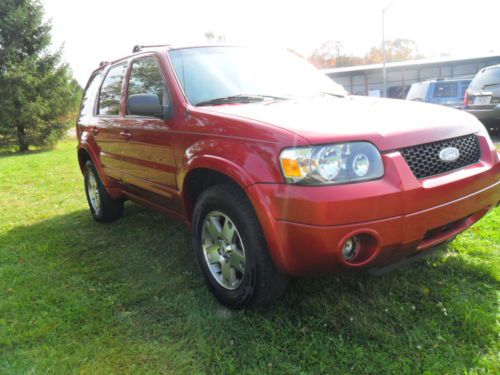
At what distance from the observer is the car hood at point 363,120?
2.08 metres

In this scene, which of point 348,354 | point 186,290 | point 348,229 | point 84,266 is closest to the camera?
point 348,229

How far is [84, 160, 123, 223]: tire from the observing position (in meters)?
→ 4.63

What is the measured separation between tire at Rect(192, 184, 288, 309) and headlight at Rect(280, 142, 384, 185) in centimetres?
42

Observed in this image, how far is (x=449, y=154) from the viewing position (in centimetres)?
228

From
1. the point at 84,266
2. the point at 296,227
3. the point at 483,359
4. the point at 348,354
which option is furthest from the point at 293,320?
the point at 84,266

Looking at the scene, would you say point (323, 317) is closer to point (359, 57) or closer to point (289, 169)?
point (289, 169)

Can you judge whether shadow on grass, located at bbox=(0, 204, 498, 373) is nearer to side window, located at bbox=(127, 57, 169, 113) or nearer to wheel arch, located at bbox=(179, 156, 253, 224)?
wheel arch, located at bbox=(179, 156, 253, 224)

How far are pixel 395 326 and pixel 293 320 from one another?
593 millimetres

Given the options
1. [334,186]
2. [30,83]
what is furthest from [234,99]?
[30,83]

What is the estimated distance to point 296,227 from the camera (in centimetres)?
203

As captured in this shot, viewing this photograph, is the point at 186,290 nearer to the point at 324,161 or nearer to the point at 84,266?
the point at 84,266

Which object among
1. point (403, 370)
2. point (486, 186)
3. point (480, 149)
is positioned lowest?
point (403, 370)

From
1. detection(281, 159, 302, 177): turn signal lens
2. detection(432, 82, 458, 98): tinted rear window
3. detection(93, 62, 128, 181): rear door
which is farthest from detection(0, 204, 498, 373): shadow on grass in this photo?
detection(432, 82, 458, 98): tinted rear window

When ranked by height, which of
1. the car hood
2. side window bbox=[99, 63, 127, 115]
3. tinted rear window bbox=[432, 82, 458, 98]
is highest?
side window bbox=[99, 63, 127, 115]
